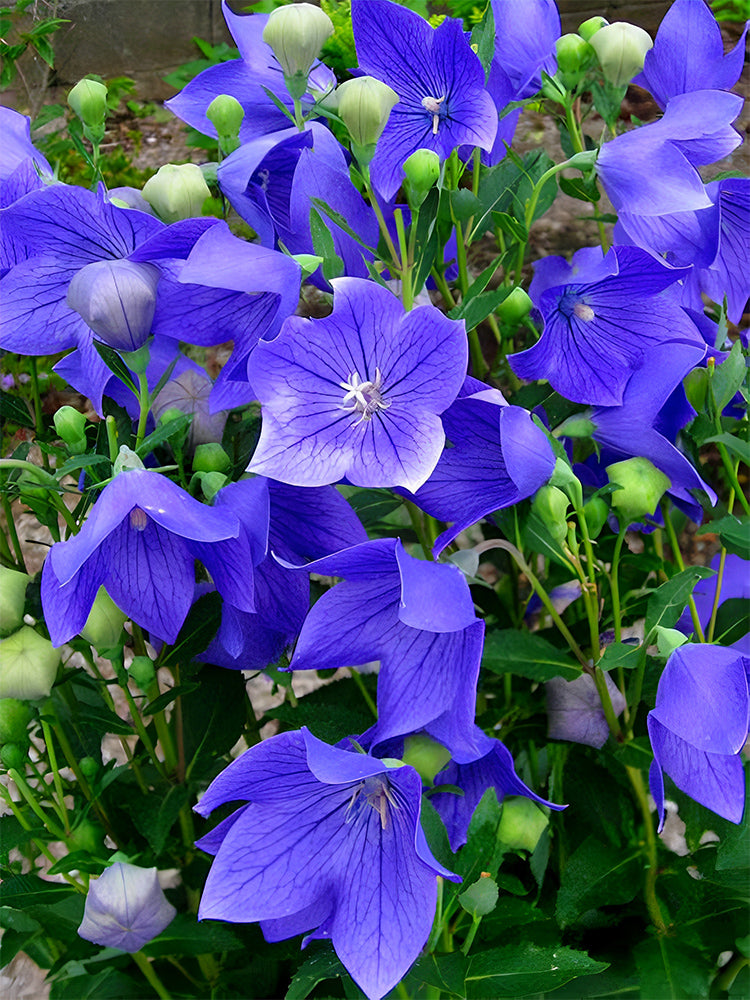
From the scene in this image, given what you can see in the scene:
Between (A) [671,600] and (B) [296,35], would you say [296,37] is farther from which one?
(A) [671,600]

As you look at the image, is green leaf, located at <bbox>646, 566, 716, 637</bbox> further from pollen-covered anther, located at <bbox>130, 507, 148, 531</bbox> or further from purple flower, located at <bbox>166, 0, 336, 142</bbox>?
purple flower, located at <bbox>166, 0, 336, 142</bbox>

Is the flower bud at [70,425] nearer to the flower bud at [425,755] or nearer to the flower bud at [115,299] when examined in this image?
the flower bud at [115,299]

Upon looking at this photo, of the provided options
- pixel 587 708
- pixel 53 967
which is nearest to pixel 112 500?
pixel 587 708

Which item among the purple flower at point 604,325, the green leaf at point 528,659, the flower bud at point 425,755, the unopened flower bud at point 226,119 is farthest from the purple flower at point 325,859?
the unopened flower bud at point 226,119

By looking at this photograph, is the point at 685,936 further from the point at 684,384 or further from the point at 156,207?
the point at 156,207

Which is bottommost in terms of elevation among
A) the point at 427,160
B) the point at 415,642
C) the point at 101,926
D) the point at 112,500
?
the point at 101,926

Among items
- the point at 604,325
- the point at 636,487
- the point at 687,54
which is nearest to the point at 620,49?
the point at 687,54
